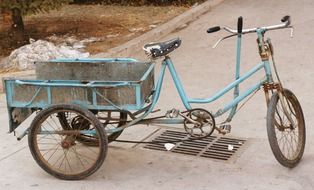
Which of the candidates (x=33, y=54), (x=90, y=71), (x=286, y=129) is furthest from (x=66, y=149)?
(x=33, y=54)

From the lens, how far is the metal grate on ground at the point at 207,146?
4.97 m

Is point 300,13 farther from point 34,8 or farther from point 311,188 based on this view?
point 311,188

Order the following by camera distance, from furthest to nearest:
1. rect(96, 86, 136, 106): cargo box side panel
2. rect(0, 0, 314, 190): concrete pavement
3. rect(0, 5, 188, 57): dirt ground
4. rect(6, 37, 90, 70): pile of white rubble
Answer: rect(0, 5, 188, 57): dirt ground < rect(6, 37, 90, 70): pile of white rubble < rect(0, 0, 314, 190): concrete pavement < rect(96, 86, 136, 106): cargo box side panel

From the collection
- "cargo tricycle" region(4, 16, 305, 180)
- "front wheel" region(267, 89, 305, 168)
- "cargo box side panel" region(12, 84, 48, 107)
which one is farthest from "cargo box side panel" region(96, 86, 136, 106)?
"front wheel" region(267, 89, 305, 168)

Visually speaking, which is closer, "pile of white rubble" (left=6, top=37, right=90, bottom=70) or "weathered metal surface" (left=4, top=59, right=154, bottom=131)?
"weathered metal surface" (left=4, top=59, right=154, bottom=131)

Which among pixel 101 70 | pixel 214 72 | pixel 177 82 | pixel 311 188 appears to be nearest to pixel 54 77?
pixel 101 70

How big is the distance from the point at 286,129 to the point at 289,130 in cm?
7

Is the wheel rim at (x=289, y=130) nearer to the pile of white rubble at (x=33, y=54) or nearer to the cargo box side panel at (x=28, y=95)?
the cargo box side panel at (x=28, y=95)

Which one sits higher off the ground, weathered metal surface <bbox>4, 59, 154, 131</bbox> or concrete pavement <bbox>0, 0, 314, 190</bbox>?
weathered metal surface <bbox>4, 59, 154, 131</bbox>

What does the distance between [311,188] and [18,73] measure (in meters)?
4.47

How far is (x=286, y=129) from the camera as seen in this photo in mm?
4711

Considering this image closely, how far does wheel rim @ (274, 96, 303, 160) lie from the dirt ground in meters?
4.26

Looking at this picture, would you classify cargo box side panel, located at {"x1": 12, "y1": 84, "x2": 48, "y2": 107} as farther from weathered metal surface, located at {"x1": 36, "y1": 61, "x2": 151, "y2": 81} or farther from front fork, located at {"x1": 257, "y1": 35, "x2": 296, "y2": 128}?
front fork, located at {"x1": 257, "y1": 35, "x2": 296, "y2": 128}

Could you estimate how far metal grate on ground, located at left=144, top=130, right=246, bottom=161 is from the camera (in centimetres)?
497
